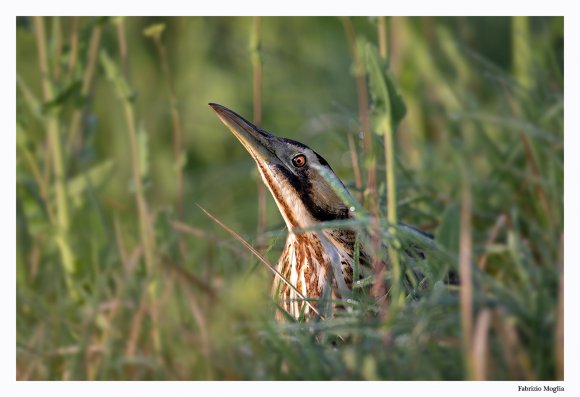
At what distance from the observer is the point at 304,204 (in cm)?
358

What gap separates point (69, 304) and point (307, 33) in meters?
3.12

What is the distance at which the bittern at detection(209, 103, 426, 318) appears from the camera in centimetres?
354

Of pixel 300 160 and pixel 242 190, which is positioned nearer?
pixel 300 160

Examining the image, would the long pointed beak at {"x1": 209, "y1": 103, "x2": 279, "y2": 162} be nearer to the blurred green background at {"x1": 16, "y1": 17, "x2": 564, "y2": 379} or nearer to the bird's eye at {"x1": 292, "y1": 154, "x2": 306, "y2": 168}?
the bird's eye at {"x1": 292, "y1": 154, "x2": 306, "y2": 168}

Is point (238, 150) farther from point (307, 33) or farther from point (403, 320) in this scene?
point (403, 320)

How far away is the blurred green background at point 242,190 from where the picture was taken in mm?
2768

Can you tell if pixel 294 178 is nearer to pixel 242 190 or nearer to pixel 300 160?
pixel 300 160

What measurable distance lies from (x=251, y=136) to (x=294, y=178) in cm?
21
